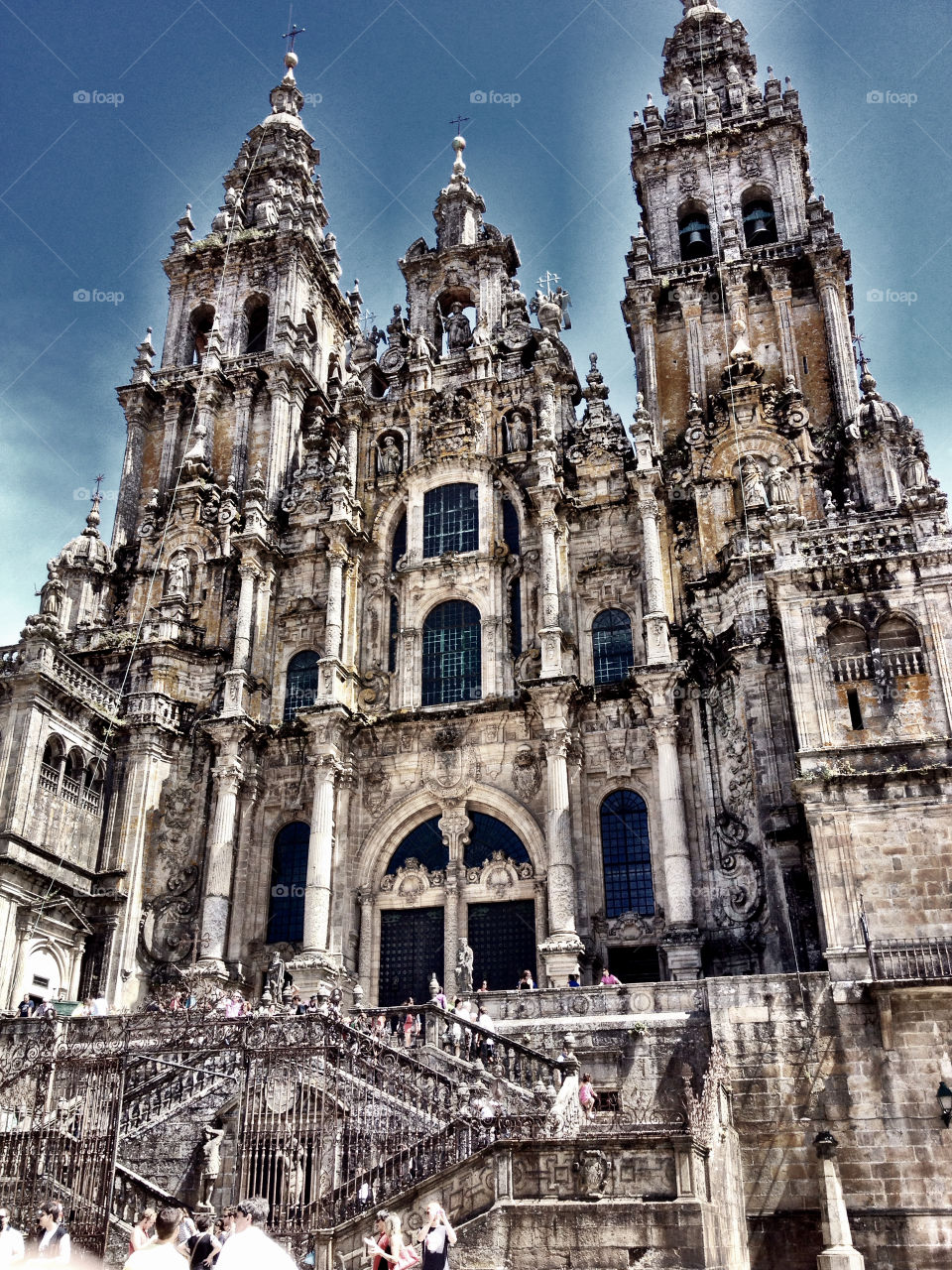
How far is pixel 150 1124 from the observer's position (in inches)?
721

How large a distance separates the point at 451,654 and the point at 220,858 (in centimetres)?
789

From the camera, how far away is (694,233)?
1380 inches

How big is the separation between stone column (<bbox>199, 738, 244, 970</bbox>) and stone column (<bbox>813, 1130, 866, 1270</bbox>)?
48.5 ft

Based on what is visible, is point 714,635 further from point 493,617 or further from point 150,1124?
point 150,1124

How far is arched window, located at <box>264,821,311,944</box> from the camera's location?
28.8 meters

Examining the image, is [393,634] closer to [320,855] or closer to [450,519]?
[450,519]

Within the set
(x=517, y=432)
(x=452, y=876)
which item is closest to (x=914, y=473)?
(x=517, y=432)

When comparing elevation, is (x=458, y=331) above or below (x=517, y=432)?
above

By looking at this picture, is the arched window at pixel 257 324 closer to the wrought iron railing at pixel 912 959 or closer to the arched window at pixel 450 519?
the arched window at pixel 450 519

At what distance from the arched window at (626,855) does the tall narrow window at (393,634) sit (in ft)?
24.1

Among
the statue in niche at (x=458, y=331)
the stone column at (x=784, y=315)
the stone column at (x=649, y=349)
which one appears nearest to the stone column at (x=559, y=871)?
the stone column at (x=649, y=349)

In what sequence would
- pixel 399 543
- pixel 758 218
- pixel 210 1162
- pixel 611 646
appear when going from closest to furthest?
pixel 210 1162
pixel 611 646
pixel 399 543
pixel 758 218

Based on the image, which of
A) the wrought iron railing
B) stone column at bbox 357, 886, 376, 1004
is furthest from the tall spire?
the wrought iron railing

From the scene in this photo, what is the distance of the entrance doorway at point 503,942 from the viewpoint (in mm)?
26859
